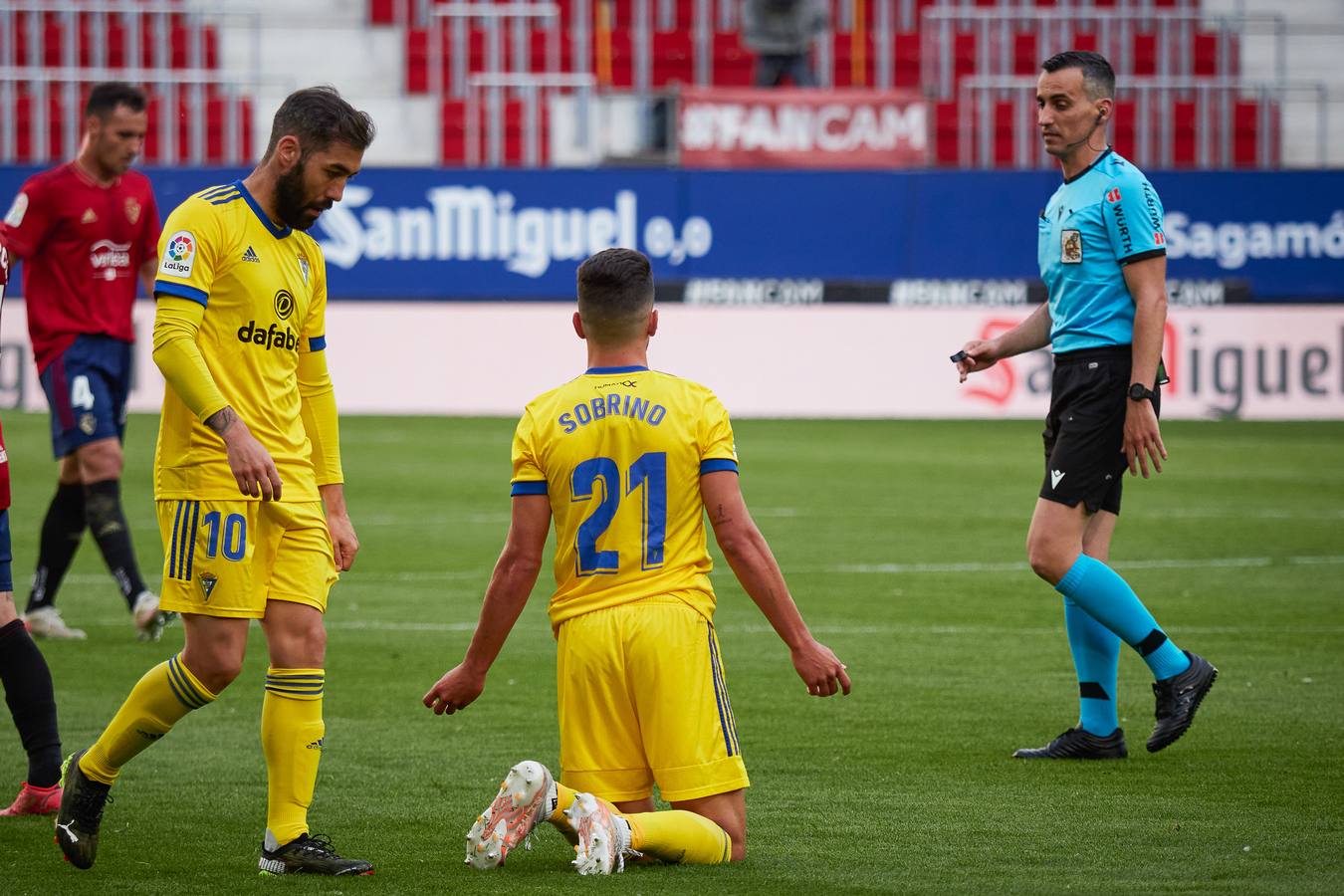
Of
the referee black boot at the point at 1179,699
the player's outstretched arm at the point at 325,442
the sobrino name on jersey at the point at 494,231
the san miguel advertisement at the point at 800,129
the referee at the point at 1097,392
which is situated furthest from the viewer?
the san miguel advertisement at the point at 800,129

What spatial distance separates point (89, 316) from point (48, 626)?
1400 millimetres

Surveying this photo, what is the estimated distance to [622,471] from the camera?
4.55 meters

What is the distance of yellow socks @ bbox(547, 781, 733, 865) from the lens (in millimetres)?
4441

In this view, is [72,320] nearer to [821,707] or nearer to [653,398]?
[821,707]

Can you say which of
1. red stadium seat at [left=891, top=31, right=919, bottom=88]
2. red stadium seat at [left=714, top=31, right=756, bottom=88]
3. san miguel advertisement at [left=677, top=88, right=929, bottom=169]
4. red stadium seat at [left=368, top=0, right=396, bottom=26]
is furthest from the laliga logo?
red stadium seat at [left=368, top=0, right=396, bottom=26]

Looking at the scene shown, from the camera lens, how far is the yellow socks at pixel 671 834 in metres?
4.44

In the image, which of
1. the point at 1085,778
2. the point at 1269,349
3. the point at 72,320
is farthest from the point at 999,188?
the point at 1085,778

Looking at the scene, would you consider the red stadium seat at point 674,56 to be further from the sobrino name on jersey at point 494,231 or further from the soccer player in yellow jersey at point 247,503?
the soccer player in yellow jersey at point 247,503

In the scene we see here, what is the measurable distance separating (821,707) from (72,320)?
3820 millimetres

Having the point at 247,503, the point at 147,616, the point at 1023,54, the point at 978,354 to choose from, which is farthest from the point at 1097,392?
the point at 1023,54

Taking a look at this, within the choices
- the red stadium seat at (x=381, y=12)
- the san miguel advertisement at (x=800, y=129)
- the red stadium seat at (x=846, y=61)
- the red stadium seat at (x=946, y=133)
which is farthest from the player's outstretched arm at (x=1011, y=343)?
the red stadium seat at (x=381, y=12)

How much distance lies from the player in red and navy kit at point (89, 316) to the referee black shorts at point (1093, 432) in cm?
420

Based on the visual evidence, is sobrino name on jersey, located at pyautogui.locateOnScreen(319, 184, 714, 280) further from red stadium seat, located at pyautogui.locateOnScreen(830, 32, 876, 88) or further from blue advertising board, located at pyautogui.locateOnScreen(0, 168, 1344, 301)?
red stadium seat, located at pyautogui.locateOnScreen(830, 32, 876, 88)

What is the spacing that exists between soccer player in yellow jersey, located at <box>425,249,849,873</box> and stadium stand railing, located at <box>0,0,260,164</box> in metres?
19.5
